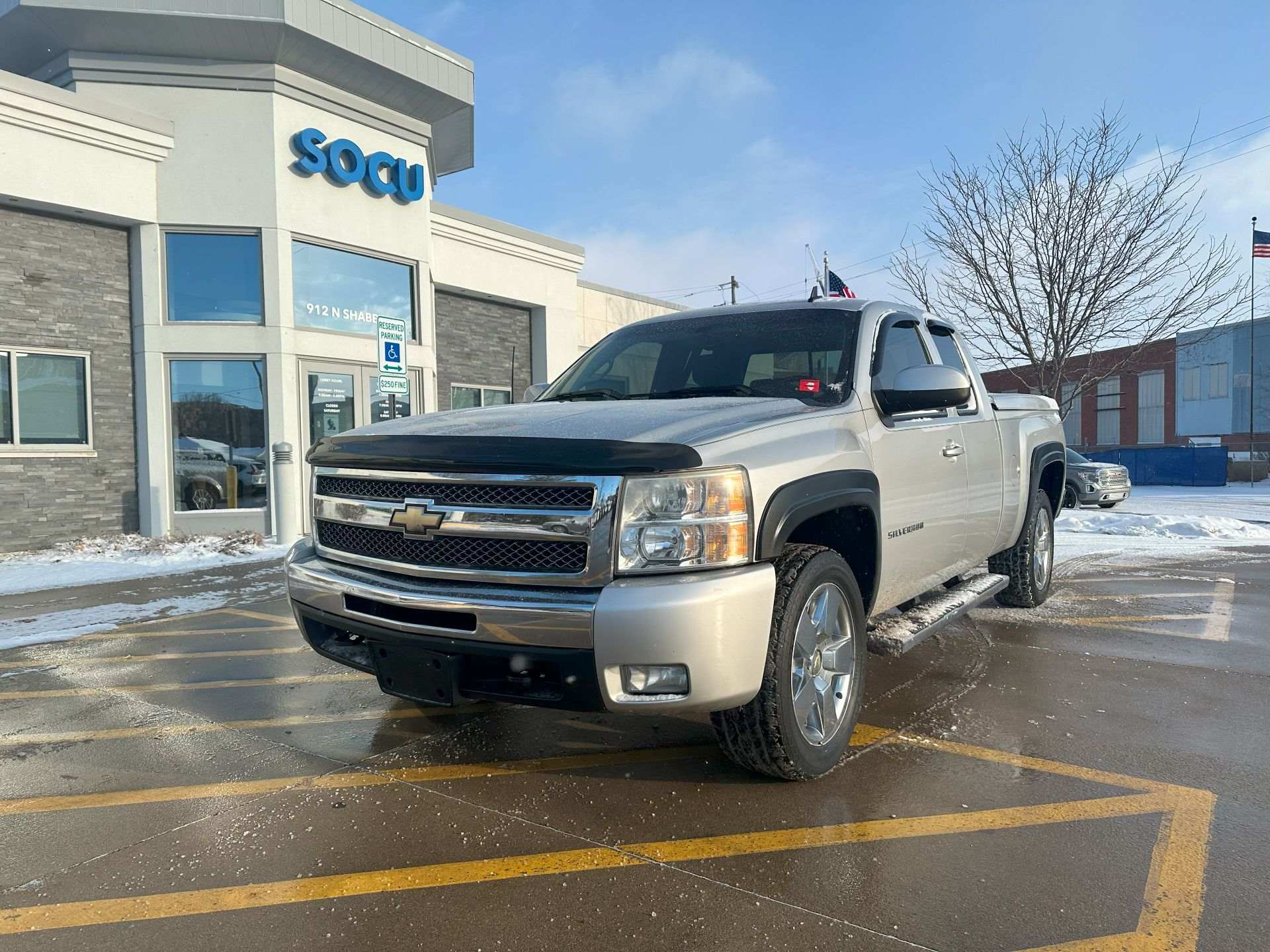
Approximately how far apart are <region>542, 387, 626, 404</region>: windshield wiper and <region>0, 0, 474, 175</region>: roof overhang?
1021cm

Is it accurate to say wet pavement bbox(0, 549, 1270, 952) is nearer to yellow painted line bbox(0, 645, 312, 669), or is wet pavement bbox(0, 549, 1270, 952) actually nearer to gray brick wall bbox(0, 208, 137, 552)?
yellow painted line bbox(0, 645, 312, 669)

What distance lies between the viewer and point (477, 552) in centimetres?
297

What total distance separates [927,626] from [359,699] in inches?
110

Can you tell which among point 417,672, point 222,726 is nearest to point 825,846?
point 417,672

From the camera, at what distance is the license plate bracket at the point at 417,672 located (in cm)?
293

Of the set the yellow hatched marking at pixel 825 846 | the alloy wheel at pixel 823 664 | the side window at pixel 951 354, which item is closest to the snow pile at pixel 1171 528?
the side window at pixel 951 354

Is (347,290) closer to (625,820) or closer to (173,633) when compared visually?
(173,633)

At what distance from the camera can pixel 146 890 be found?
2609 millimetres

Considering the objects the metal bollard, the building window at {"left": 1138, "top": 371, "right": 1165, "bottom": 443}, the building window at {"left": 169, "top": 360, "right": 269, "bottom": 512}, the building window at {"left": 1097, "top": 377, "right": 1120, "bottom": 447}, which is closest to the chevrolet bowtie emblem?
the metal bollard

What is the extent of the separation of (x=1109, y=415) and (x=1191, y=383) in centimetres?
467

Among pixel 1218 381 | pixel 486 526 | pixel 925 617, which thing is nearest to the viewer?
pixel 486 526

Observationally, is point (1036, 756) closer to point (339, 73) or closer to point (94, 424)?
point (94, 424)

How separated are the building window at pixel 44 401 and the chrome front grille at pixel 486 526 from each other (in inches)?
397

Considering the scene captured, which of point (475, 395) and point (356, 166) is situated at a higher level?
point (356, 166)
